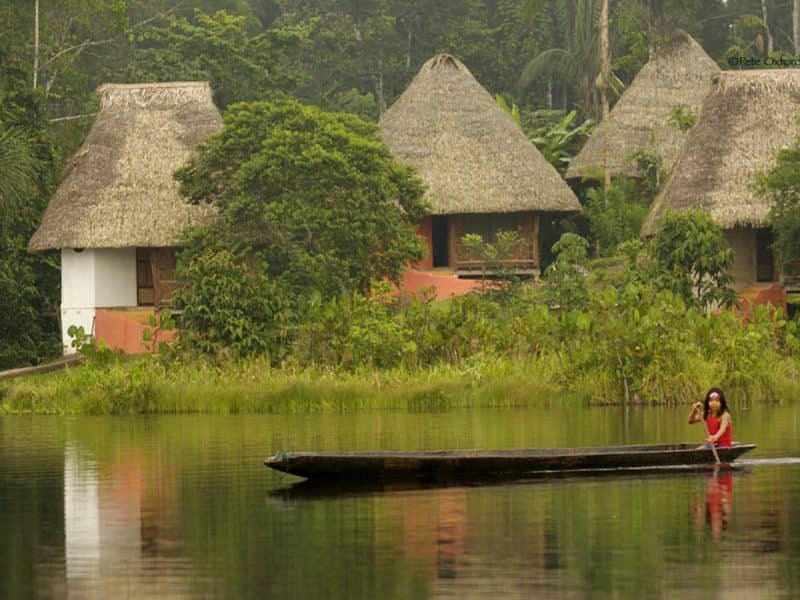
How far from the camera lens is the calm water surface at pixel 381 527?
11.2 metres

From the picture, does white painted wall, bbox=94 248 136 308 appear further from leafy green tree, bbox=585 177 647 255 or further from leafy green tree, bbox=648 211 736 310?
leafy green tree, bbox=648 211 736 310

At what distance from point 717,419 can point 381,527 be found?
4723 millimetres

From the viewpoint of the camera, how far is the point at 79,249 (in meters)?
35.1

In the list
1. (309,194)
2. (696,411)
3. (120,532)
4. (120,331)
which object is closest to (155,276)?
(120,331)

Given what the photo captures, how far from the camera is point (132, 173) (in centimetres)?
3566

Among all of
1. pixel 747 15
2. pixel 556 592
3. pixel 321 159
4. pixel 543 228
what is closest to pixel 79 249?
pixel 321 159

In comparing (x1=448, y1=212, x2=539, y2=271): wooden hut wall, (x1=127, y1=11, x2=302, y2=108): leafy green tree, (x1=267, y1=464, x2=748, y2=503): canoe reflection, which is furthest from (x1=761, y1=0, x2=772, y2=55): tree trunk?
(x1=267, y1=464, x2=748, y2=503): canoe reflection

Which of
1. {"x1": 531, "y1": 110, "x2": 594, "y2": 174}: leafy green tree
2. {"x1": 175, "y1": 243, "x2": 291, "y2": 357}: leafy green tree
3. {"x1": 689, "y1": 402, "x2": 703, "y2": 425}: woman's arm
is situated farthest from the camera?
{"x1": 531, "y1": 110, "x2": 594, "y2": 174}: leafy green tree

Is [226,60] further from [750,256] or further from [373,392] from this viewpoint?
[373,392]

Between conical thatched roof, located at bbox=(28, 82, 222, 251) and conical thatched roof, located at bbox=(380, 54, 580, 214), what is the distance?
13.7ft

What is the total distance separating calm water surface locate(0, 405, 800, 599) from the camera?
1120cm

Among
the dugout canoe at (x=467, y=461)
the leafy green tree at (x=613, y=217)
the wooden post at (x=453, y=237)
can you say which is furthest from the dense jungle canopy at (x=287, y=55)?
the dugout canoe at (x=467, y=461)

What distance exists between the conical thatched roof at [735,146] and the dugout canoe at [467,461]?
17.1 meters

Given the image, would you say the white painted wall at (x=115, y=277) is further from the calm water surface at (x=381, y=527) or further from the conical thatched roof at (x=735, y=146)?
the calm water surface at (x=381, y=527)
